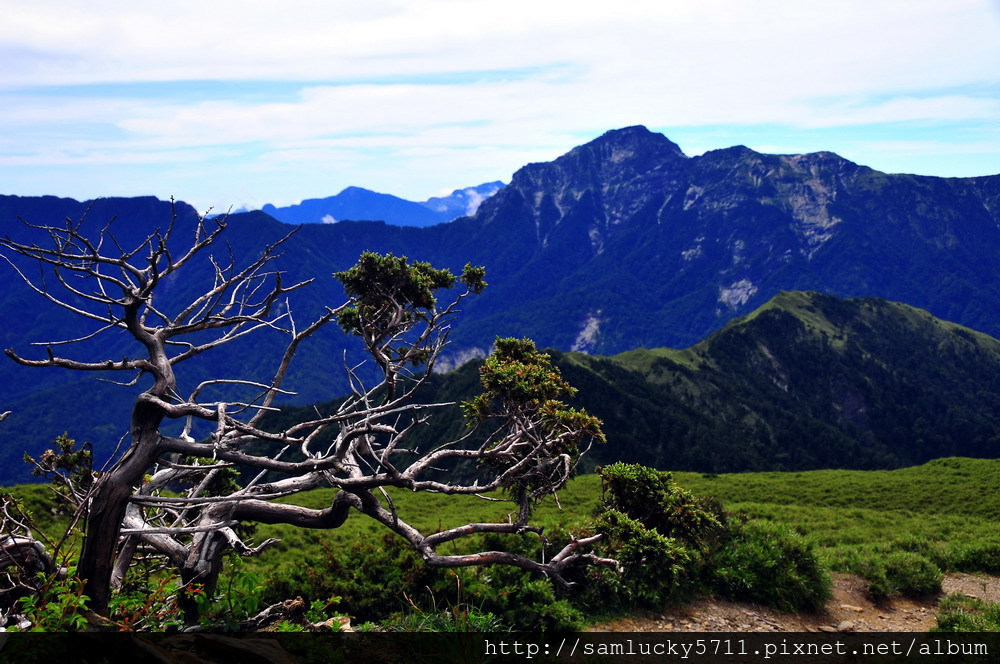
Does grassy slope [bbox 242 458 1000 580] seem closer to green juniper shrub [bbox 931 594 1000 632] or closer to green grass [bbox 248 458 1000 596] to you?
green grass [bbox 248 458 1000 596]

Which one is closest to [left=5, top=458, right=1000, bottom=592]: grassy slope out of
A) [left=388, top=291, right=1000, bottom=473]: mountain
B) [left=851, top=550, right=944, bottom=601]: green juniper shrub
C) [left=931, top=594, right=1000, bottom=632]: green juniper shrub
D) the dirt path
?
[left=851, top=550, right=944, bottom=601]: green juniper shrub

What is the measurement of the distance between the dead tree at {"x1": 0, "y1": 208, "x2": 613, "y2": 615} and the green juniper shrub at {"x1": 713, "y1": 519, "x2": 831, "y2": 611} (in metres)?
4.62

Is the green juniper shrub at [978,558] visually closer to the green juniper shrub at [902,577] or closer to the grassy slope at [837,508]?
the grassy slope at [837,508]

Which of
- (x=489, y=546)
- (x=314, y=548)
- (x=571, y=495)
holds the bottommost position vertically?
(x=571, y=495)

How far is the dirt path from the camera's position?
1627 centimetres

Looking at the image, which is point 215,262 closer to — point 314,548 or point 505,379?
point 505,379

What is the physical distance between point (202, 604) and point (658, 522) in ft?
42.3

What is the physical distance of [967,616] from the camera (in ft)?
50.5

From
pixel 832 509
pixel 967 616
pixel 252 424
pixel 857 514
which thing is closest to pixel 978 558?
pixel 967 616

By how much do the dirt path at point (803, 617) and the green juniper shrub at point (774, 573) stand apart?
36 cm

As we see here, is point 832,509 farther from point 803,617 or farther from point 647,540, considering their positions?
Result: point 647,540

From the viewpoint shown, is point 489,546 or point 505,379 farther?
point 489,546

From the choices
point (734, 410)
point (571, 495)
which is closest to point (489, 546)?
point (571, 495)

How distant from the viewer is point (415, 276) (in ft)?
68.8
